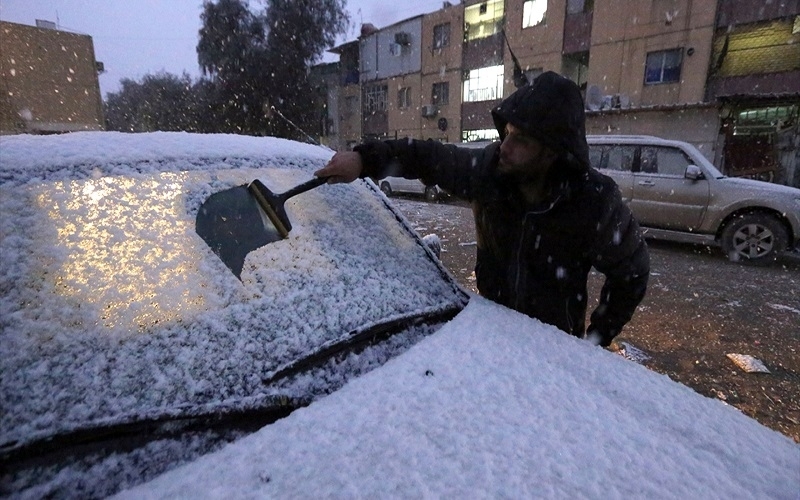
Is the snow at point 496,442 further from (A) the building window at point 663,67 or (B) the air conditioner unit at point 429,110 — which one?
(B) the air conditioner unit at point 429,110

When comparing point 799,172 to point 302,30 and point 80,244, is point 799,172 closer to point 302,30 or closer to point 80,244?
point 80,244

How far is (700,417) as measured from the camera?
1.13 meters

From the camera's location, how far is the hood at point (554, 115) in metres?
1.60

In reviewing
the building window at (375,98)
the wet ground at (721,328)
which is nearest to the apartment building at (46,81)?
the wet ground at (721,328)

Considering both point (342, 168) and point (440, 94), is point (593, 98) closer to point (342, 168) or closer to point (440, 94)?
point (440, 94)

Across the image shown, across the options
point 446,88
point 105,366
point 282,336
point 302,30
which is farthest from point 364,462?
point 302,30

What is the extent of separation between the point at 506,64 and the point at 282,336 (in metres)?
20.9

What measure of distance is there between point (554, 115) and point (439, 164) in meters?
0.53

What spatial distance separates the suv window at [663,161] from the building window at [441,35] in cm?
1776

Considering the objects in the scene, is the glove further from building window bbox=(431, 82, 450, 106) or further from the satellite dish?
building window bbox=(431, 82, 450, 106)

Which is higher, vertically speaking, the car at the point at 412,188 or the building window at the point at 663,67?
the building window at the point at 663,67

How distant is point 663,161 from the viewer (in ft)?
22.5

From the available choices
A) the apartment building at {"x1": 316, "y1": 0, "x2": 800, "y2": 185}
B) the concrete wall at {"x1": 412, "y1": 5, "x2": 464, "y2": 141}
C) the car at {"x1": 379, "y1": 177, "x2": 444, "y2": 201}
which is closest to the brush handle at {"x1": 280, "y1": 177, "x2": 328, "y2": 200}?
the car at {"x1": 379, "y1": 177, "x2": 444, "y2": 201}

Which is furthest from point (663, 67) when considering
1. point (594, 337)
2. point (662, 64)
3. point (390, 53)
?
point (594, 337)
